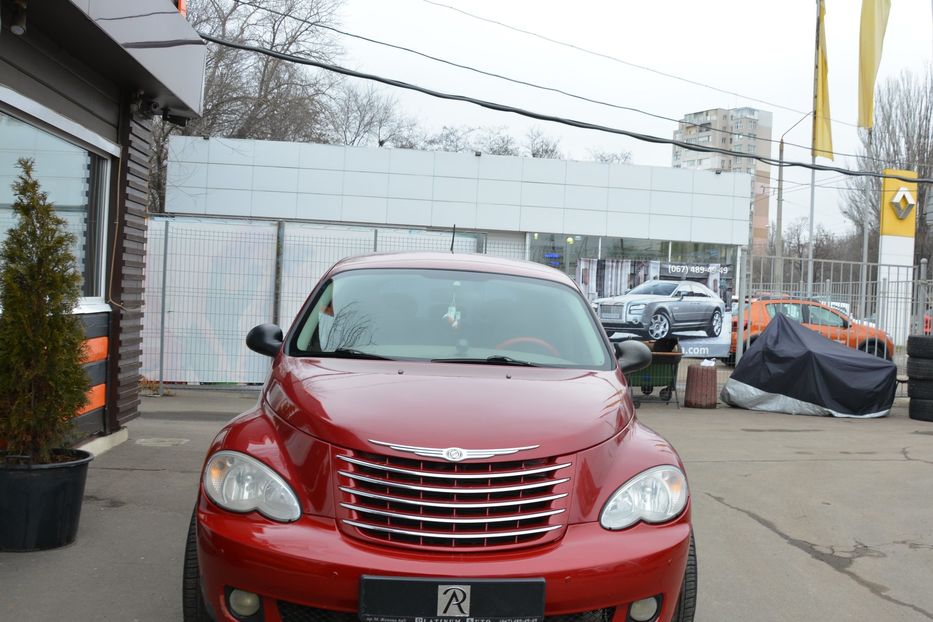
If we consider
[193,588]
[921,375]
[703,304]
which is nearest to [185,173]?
[703,304]

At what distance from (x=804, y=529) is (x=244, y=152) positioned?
803 inches

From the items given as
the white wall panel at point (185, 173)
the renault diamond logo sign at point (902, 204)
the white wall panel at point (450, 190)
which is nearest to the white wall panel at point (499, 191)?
the white wall panel at point (450, 190)

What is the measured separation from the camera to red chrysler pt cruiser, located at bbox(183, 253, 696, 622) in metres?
2.97

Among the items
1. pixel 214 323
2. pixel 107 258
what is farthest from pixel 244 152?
pixel 107 258

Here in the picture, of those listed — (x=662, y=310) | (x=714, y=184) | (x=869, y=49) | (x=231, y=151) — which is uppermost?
(x=869, y=49)

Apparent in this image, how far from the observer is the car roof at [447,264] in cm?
493

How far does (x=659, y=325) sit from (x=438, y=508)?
53.7ft

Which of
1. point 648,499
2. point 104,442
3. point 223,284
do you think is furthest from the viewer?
point 223,284

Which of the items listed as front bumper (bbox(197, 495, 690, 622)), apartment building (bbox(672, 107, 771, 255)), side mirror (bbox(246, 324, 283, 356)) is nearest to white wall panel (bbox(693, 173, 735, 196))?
side mirror (bbox(246, 324, 283, 356))

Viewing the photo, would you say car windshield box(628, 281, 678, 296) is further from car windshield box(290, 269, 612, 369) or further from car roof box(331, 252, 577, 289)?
car windshield box(290, 269, 612, 369)

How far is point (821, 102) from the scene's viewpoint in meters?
17.5

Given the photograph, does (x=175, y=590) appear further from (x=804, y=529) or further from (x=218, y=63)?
(x=218, y=63)

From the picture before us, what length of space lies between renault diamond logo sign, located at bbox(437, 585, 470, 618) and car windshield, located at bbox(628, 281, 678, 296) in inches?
651

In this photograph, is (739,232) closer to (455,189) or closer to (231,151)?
(455,189)
